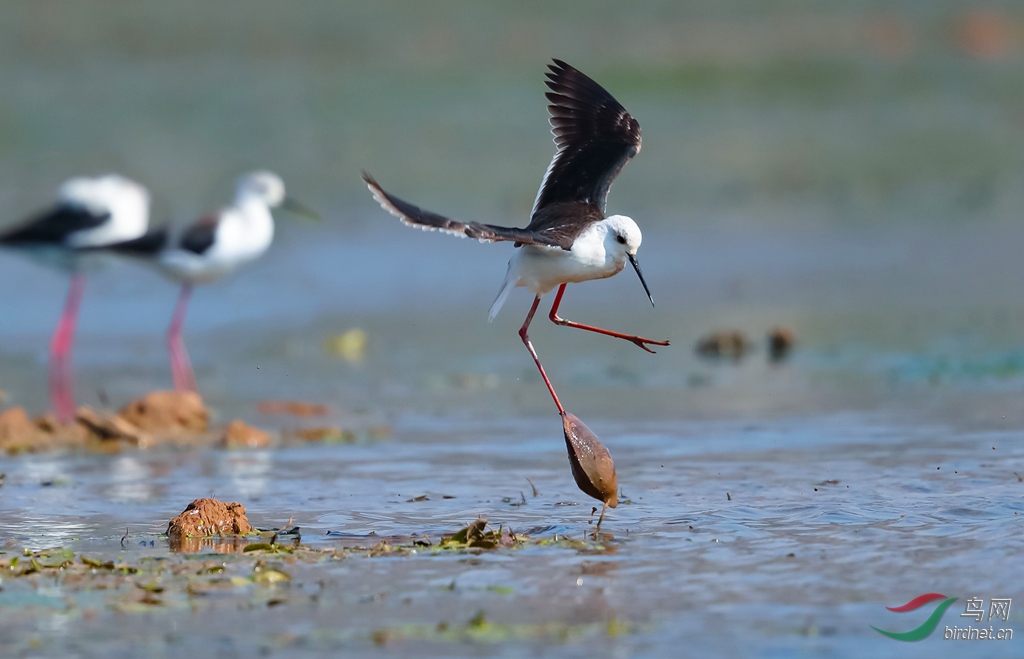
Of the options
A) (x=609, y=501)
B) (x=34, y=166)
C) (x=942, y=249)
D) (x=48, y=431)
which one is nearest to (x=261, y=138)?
(x=34, y=166)

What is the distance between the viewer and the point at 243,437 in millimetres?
8570

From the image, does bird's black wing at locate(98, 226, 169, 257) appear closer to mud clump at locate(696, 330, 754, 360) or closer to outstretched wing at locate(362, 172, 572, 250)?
mud clump at locate(696, 330, 754, 360)

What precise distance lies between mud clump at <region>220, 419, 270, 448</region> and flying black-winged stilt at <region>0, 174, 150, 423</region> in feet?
15.3

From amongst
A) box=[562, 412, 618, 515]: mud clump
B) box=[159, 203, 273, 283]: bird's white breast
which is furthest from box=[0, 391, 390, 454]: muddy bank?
box=[159, 203, 273, 283]: bird's white breast

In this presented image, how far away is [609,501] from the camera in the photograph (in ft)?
21.0

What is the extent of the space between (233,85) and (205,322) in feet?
31.5

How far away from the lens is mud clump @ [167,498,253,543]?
593 centimetres

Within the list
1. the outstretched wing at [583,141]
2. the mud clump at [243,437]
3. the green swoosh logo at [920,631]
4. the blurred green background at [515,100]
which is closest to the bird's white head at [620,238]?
the outstretched wing at [583,141]

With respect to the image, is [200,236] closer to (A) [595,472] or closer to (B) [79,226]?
(B) [79,226]

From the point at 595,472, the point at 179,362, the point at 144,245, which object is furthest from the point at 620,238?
the point at 144,245

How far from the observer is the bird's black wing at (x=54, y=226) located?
1364 cm

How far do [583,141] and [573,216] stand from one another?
0.80 metres

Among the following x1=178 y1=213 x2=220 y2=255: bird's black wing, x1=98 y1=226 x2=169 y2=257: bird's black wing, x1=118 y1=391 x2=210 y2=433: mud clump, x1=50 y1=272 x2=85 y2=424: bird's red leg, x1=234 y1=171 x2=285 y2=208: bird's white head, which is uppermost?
x1=234 y1=171 x2=285 y2=208: bird's white head

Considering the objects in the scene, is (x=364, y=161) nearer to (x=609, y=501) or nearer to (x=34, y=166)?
(x=34, y=166)
